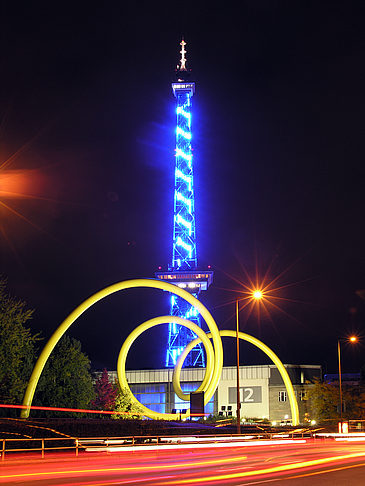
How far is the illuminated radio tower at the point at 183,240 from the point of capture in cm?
9900

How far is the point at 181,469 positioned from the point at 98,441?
1190 cm

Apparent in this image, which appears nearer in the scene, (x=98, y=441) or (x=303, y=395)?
(x=98, y=441)

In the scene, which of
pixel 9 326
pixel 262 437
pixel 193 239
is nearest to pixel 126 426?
pixel 262 437

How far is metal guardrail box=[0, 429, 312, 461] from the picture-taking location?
2370 cm

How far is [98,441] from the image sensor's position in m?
29.7

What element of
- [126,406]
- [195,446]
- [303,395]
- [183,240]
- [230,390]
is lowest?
[195,446]

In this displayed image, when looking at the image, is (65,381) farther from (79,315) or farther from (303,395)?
(303,395)

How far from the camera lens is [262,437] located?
127 feet

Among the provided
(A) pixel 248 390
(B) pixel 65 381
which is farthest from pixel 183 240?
(B) pixel 65 381

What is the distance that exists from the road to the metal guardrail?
52 centimetres

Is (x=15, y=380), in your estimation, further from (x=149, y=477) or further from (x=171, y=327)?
(x=171, y=327)

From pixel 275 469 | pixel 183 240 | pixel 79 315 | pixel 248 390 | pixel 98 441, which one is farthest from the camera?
Answer: pixel 183 240

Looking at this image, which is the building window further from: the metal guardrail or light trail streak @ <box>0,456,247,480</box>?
light trail streak @ <box>0,456,247,480</box>

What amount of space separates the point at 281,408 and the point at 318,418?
11.3m
